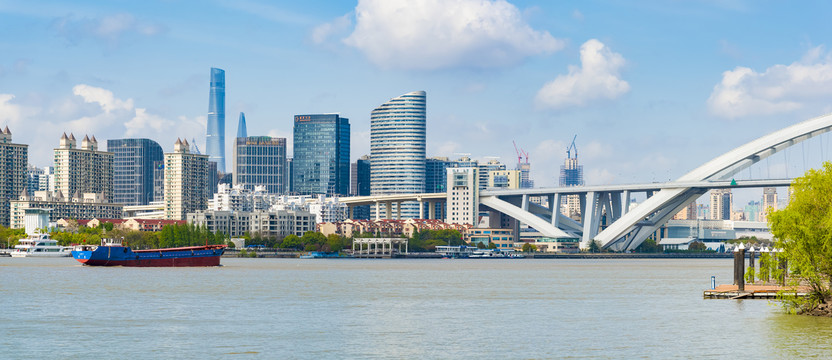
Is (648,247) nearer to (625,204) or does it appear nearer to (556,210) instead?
(625,204)

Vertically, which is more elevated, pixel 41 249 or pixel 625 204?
pixel 625 204

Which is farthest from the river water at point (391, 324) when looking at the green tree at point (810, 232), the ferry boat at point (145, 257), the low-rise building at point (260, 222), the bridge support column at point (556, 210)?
the low-rise building at point (260, 222)

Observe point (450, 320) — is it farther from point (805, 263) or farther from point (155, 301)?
point (155, 301)

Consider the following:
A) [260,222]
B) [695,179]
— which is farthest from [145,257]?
[260,222]

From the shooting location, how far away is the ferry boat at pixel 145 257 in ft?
312

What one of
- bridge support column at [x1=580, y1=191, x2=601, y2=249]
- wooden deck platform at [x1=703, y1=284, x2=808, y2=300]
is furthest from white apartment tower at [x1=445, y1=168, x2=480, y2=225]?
wooden deck platform at [x1=703, y1=284, x2=808, y2=300]

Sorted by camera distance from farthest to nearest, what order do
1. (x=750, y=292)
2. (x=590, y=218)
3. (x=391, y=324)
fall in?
(x=590, y=218) → (x=750, y=292) → (x=391, y=324)

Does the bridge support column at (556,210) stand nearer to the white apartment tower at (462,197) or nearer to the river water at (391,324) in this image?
the white apartment tower at (462,197)

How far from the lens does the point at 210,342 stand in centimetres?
3291

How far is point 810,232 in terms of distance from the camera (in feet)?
120

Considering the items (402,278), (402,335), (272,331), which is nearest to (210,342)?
(272,331)

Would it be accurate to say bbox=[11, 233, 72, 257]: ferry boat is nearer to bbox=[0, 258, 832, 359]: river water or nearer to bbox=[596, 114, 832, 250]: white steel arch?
bbox=[596, 114, 832, 250]: white steel arch

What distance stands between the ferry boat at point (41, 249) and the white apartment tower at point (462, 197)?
73.6m

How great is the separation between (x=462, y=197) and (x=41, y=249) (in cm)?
7804
